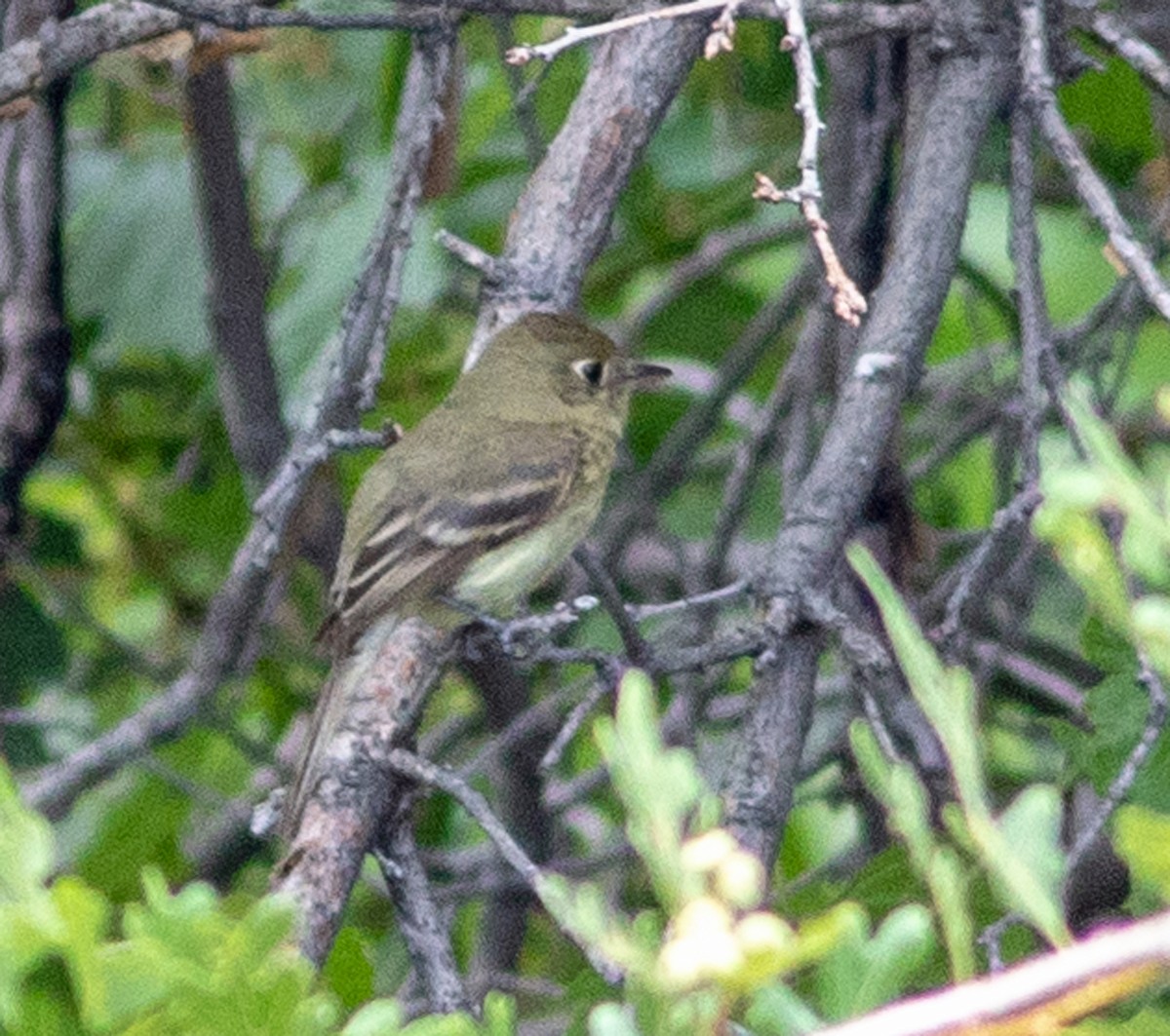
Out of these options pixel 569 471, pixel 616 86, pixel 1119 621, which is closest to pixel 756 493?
pixel 569 471

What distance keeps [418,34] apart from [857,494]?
3.43ft

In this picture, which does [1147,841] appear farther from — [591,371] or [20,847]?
[591,371]

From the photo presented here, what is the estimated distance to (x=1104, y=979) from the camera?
1.15 meters

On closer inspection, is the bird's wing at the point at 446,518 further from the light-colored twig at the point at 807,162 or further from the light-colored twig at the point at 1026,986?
the light-colored twig at the point at 1026,986

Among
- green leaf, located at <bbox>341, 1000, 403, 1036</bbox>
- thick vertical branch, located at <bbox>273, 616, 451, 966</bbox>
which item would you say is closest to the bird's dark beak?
thick vertical branch, located at <bbox>273, 616, 451, 966</bbox>

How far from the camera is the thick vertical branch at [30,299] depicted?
383 centimetres

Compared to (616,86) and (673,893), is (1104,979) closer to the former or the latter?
(673,893)

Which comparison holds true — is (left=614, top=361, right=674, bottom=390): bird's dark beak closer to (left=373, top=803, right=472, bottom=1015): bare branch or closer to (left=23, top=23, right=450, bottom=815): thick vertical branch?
(left=23, top=23, right=450, bottom=815): thick vertical branch

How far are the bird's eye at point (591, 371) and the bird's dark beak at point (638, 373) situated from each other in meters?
0.04

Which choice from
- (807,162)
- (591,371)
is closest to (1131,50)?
(807,162)

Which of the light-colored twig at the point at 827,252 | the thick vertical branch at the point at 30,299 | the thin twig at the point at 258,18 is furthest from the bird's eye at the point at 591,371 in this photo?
the light-colored twig at the point at 827,252

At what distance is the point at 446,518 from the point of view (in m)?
3.83

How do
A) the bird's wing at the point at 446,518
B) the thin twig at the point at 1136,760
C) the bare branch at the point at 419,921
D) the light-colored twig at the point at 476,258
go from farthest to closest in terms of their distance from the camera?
the bird's wing at the point at 446,518, the light-colored twig at the point at 476,258, the bare branch at the point at 419,921, the thin twig at the point at 1136,760

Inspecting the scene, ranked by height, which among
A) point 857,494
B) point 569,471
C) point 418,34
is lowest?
point 569,471
